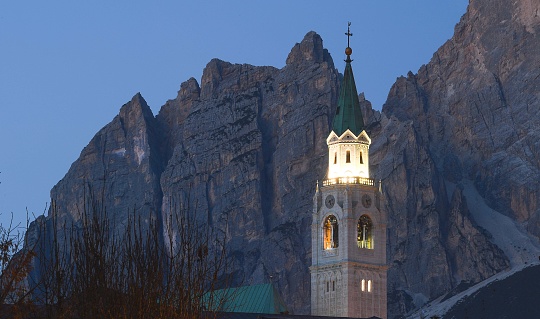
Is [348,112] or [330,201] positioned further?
[348,112]

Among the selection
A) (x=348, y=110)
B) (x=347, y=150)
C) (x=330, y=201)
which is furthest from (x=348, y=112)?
(x=330, y=201)

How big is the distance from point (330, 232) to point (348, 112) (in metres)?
14.9

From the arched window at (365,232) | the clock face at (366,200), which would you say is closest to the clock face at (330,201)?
the clock face at (366,200)

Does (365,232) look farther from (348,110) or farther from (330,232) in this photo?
(348,110)

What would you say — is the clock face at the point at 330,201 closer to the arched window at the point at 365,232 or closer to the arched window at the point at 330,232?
the arched window at the point at 330,232

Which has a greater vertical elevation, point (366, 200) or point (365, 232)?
point (366, 200)

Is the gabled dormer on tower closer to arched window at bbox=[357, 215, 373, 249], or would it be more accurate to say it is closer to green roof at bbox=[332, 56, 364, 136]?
green roof at bbox=[332, 56, 364, 136]

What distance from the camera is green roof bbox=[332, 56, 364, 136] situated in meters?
189

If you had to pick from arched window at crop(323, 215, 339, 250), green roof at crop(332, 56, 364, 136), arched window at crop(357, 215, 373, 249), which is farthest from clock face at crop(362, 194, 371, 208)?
green roof at crop(332, 56, 364, 136)

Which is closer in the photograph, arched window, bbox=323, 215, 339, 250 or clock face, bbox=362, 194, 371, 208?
clock face, bbox=362, 194, 371, 208

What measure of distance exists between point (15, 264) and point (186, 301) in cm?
765

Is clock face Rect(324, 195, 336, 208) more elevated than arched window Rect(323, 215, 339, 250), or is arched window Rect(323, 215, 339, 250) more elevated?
clock face Rect(324, 195, 336, 208)

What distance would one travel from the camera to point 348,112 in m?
191

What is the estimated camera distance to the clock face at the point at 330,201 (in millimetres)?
186750
